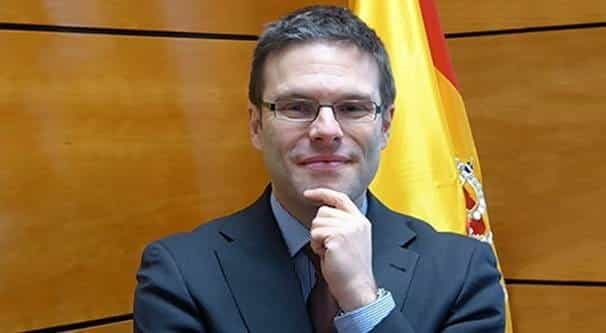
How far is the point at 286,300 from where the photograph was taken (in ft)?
4.36

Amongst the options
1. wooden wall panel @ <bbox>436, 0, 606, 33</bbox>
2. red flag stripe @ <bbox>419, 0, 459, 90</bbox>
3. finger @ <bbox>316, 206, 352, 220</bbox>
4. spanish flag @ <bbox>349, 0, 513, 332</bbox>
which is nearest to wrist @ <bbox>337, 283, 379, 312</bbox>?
finger @ <bbox>316, 206, 352, 220</bbox>

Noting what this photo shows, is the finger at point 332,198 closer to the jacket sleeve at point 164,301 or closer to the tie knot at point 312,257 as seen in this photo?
the tie knot at point 312,257

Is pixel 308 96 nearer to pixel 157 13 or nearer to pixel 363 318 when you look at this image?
pixel 363 318

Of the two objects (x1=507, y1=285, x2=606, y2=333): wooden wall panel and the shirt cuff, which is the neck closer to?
the shirt cuff

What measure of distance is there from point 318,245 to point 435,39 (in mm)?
1212

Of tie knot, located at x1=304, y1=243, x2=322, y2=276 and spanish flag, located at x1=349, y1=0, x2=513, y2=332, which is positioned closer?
tie knot, located at x1=304, y1=243, x2=322, y2=276

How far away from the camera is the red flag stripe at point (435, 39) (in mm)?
2266

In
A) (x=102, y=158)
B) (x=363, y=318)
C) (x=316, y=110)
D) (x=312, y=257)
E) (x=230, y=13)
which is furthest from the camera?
(x=230, y=13)

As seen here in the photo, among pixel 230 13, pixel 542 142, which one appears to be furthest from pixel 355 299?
pixel 542 142

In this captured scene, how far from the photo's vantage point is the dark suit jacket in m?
1.30

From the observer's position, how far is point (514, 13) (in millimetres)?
2637

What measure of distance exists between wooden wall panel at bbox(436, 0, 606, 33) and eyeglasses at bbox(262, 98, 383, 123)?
149cm

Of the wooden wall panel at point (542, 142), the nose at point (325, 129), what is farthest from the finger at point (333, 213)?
the wooden wall panel at point (542, 142)

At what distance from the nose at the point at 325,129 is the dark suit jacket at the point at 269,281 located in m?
0.23
